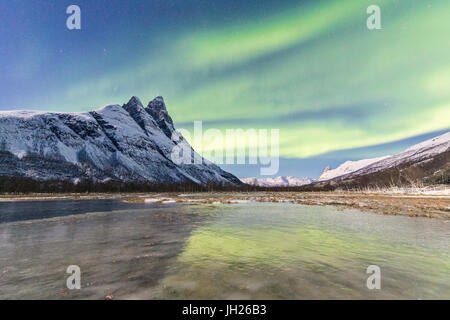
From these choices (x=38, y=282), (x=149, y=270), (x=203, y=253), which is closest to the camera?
(x=38, y=282)

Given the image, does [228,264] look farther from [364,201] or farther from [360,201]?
[364,201]

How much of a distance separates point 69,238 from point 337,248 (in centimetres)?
2163

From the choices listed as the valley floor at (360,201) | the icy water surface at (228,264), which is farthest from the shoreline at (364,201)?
the icy water surface at (228,264)

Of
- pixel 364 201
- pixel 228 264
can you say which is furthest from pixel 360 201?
pixel 228 264

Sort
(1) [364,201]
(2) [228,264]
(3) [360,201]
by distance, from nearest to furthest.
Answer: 1. (2) [228,264]
2. (1) [364,201]
3. (3) [360,201]

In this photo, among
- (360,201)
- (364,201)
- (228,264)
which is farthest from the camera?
(360,201)

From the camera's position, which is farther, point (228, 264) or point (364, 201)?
point (364, 201)

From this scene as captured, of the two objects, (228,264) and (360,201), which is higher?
(228,264)

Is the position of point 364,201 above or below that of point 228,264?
below

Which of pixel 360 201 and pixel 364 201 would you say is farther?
pixel 360 201

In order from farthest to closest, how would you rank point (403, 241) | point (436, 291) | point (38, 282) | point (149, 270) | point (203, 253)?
1. point (403, 241)
2. point (203, 253)
3. point (149, 270)
4. point (38, 282)
5. point (436, 291)
